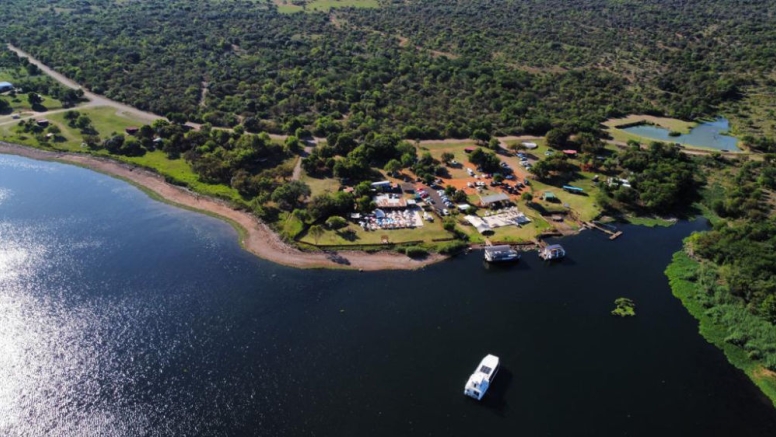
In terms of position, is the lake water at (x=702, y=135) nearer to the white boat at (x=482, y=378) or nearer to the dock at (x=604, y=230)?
the dock at (x=604, y=230)

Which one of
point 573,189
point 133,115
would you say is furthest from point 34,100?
point 573,189

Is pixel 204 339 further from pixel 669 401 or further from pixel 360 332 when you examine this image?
pixel 669 401

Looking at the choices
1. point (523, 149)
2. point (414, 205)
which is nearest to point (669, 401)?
point (414, 205)

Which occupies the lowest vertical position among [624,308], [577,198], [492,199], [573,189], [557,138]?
[624,308]

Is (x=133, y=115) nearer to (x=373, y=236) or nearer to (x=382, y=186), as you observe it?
(x=382, y=186)

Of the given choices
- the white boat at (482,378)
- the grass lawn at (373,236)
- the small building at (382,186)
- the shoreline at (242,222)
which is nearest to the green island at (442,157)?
the grass lawn at (373,236)

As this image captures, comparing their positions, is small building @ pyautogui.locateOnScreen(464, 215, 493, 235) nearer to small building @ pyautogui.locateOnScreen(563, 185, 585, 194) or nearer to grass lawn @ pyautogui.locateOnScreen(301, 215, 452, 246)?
grass lawn @ pyautogui.locateOnScreen(301, 215, 452, 246)

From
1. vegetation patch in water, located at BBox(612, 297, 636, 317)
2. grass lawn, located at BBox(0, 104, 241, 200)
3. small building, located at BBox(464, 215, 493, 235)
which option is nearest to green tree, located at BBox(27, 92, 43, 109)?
grass lawn, located at BBox(0, 104, 241, 200)
